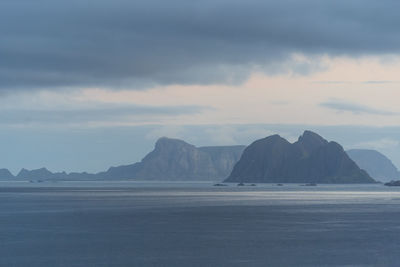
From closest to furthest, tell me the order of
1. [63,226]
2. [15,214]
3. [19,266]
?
[19,266] → [63,226] → [15,214]

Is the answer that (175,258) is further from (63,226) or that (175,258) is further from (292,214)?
(292,214)

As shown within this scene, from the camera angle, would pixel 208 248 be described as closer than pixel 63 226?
Yes

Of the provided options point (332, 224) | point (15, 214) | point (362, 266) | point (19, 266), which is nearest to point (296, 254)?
point (362, 266)

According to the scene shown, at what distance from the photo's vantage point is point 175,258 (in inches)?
2874

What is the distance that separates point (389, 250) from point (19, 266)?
137 ft

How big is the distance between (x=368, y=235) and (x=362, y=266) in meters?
30.6

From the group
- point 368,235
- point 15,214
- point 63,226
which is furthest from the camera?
point 15,214

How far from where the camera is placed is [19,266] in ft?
221

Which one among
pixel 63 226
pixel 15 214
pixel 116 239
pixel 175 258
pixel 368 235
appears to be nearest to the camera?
pixel 175 258

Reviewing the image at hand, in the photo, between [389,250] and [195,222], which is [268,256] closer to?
[389,250]

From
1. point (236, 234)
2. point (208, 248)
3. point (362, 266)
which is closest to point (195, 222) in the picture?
point (236, 234)

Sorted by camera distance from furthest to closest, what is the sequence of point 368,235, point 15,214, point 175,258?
point 15,214 < point 368,235 < point 175,258

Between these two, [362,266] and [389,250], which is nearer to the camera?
[362,266]

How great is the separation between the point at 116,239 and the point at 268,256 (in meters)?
24.9
